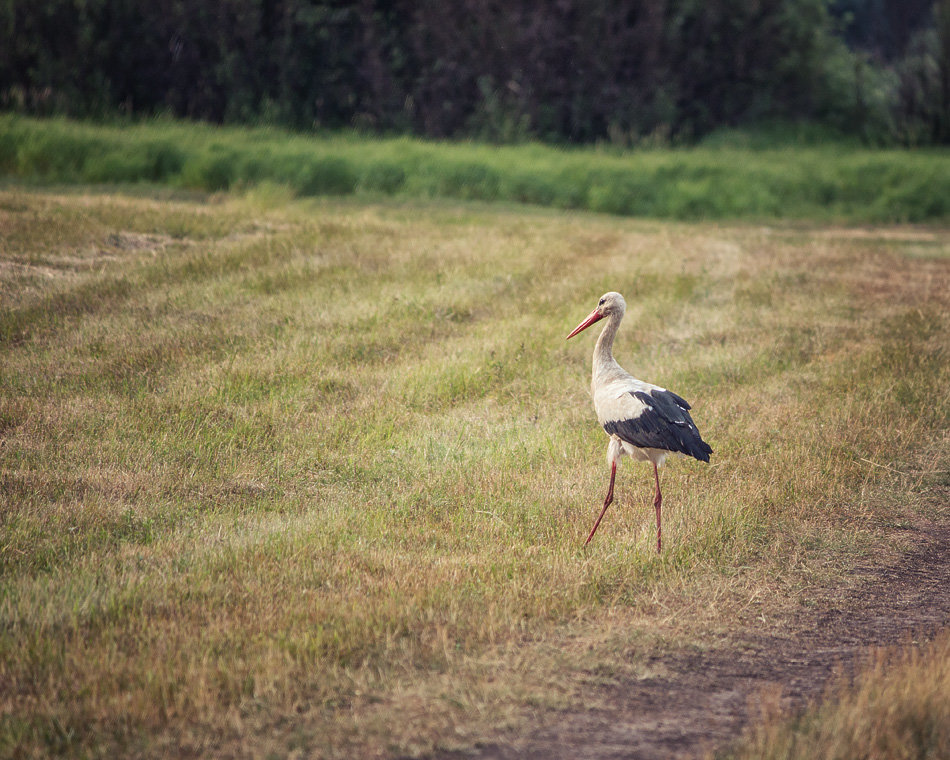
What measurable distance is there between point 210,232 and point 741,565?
11794 mm

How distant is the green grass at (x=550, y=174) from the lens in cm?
2302

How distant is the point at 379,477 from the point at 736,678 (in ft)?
11.3

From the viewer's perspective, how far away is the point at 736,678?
16.4 ft

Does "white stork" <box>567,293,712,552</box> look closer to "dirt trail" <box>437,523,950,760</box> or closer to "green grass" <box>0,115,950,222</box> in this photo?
"dirt trail" <box>437,523,950,760</box>

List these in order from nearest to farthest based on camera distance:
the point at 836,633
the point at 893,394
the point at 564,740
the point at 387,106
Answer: the point at 564,740
the point at 836,633
the point at 893,394
the point at 387,106

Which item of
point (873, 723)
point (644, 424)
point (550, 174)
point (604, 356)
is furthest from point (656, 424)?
point (550, 174)

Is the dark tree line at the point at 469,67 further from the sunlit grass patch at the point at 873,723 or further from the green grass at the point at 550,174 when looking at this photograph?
the sunlit grass patch at the point at 873,723

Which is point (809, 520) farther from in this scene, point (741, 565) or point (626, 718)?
point (626, 718)

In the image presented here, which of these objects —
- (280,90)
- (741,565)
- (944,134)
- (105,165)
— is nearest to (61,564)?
(741,565)

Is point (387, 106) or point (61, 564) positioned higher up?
point (387, 106)

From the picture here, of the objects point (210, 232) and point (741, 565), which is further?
point (210, 232)

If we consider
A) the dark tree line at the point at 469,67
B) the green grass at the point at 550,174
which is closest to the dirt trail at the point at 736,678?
the green grass at the point at 550,174

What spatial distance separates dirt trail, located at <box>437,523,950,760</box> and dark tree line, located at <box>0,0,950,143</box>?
76.8 ft

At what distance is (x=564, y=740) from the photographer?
4367mm
